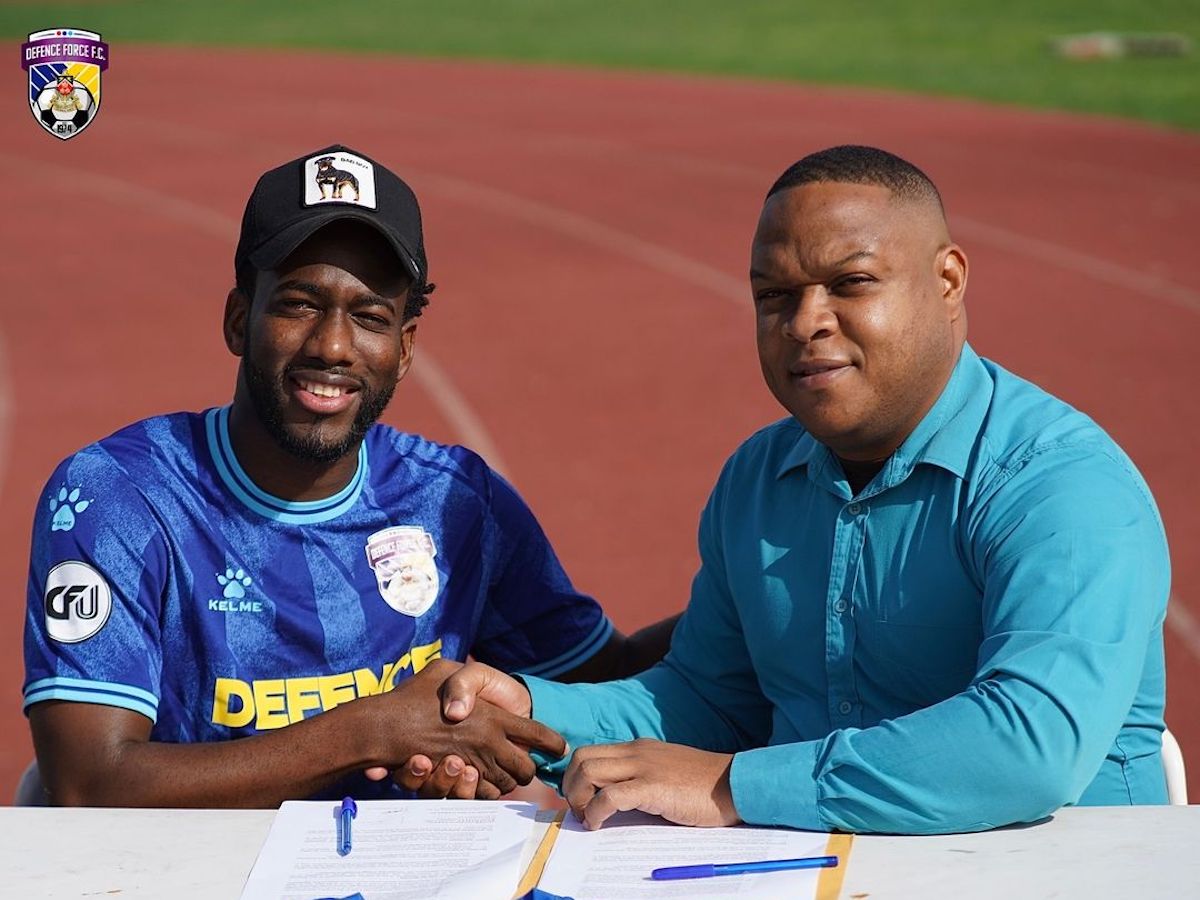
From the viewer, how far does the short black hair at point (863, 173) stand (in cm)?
279

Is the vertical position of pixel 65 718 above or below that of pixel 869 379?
below

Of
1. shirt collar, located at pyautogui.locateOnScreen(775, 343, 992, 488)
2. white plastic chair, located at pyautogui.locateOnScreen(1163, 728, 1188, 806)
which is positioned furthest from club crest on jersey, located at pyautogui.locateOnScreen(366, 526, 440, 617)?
white plastic chair, located at pyautogui.locateOnScreen(1163, 728, 1188, 806)

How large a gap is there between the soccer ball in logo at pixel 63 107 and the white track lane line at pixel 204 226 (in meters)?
4.05

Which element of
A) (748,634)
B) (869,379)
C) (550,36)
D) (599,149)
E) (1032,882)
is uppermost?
(550,36)

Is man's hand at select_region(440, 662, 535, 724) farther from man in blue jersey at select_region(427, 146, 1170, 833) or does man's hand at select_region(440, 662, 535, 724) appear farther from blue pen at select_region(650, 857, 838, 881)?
blue pen at select_region(650, 857, 838, 881)

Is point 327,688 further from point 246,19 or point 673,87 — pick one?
point 246,19

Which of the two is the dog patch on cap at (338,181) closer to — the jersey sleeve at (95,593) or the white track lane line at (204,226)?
the jersey sleeve at (95,593)

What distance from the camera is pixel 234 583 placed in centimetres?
311

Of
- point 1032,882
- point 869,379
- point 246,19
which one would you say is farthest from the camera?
point 246,19

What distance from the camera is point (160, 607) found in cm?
307

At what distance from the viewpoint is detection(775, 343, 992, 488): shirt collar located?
2797mm

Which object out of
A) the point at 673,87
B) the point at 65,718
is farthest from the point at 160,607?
the point at 673,87

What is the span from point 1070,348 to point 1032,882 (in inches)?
355

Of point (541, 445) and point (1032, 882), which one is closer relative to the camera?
point (1032, 882)
